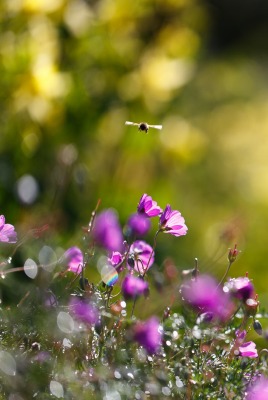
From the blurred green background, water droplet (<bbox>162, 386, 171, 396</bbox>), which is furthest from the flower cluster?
the blurred green background

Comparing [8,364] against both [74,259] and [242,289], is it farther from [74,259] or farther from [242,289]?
[242,289]

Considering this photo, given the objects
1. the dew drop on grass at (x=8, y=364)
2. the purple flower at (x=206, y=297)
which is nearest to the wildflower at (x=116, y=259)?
the purple flower at (x=206, y=297)

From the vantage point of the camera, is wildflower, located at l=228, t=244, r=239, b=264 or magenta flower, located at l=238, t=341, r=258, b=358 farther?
wildflower, located at l=228, t=244, r=239, b=264

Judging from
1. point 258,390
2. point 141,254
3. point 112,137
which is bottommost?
point 112,137

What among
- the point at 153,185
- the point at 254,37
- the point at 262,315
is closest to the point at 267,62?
the point at 254,37

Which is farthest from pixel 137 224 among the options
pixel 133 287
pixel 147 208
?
pixel 133 287

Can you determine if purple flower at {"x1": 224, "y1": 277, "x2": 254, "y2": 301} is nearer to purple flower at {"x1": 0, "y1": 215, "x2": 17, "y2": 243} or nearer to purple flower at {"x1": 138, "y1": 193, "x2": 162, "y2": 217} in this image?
purple flower at {"x1": 138, "y1": 193, "x2": 162, "y2": 217}

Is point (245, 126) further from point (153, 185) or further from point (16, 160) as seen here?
point (16, 160)
